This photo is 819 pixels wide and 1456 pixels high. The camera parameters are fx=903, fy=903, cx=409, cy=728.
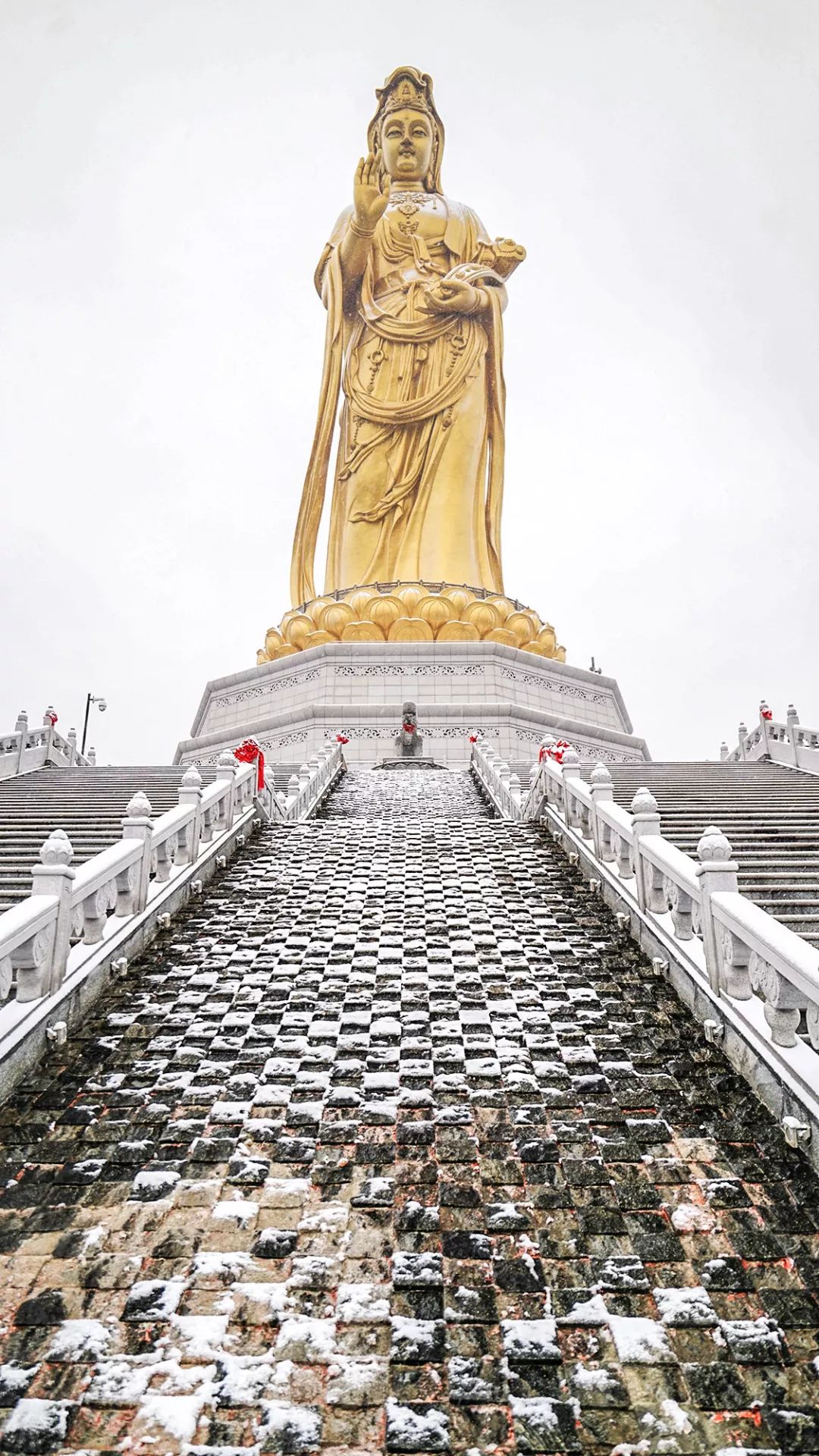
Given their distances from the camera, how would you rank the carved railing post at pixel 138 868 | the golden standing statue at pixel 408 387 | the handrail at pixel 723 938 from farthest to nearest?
1. the golden standing statue at pixel 408 387
2. the carved railing post at pixel 138 868
3. the handrail at pixel 723 938

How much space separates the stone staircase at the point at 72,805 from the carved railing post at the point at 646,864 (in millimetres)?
3766

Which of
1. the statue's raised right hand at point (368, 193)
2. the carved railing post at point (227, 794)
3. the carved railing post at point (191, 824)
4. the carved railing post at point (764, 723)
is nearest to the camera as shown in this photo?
the carved railing post at point (191, 824)

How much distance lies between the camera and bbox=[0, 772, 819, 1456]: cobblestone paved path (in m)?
2.28

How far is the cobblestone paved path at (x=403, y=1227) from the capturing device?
228 centimetres

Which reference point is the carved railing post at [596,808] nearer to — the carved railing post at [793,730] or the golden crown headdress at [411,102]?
the carved railing post at [793,730]

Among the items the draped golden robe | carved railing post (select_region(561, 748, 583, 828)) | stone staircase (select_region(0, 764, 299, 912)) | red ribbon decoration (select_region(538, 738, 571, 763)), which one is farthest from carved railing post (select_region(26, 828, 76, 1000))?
Answer: the draped golden robe

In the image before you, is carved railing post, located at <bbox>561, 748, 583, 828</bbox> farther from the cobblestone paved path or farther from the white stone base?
the white stone base

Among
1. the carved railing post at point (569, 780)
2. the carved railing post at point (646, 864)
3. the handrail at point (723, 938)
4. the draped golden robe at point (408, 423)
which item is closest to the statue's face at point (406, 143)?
the draped golden robe at point (408, 423)

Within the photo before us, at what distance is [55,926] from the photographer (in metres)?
4.25

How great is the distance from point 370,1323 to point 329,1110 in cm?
109

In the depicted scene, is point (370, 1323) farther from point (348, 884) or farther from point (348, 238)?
point (348, 238)

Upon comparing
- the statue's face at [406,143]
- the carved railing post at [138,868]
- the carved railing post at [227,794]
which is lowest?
the carved railing post at [138,868]

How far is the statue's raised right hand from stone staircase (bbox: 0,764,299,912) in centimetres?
1497

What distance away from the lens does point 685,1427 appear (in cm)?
221
